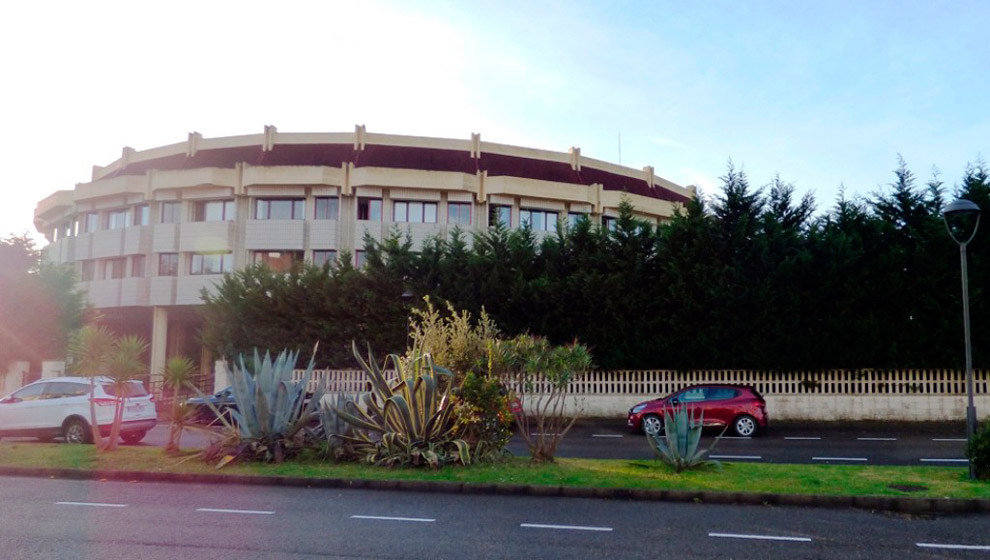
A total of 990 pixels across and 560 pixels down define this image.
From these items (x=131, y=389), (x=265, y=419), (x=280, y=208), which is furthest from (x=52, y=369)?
(x=265, y=419)

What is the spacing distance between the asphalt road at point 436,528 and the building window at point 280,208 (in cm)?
2800

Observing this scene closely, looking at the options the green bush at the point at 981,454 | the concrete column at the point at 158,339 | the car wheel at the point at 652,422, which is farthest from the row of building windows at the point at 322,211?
the green bush at the point at 981,454

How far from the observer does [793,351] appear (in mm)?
23906

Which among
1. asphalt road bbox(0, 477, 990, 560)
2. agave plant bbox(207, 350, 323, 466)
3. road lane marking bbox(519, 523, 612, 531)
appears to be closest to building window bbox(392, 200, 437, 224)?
agave plant bbox(207, 350, 323, 466)

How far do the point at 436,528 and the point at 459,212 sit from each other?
102ft

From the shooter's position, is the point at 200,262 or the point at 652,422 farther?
the point at 200,262

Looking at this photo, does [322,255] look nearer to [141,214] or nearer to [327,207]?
[327,207]

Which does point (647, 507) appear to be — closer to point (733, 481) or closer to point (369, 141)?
point (733, 481)

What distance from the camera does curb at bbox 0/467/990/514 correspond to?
378 inches

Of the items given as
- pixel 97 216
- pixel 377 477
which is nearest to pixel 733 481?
pixel 377 477

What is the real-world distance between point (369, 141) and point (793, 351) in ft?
84.1

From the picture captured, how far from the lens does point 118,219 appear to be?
41.0 metres

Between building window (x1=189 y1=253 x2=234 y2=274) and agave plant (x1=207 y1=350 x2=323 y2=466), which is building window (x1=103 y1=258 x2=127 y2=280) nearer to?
building window (x1=189 y1=253 x2=234 y2=274)

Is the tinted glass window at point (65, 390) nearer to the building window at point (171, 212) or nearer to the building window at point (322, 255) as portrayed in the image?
the building window at point (322, 255)
